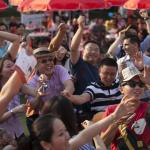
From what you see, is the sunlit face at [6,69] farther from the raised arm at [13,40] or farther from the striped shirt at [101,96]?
the striped shirt at [101,96]

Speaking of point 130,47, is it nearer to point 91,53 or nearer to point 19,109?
point 91,53

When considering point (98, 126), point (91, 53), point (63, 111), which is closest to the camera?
point (98, 126)

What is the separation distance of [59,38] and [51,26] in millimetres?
14108

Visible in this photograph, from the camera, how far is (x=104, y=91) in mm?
5598

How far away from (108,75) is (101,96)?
0.91 ft

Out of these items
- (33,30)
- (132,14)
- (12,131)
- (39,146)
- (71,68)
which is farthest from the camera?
(132,14)

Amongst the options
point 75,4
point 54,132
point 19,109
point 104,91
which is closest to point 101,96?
point 104,91

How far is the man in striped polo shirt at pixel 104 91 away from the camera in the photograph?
5520 millimetres

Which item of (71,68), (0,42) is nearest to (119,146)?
(71,68)

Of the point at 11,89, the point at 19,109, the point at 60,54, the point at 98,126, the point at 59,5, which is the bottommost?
the point at 19,109

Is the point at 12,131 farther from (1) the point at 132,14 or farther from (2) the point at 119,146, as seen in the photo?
(1) the point at 132,14

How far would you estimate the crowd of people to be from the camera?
136 inches

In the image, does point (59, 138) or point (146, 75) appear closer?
point (59, 138)

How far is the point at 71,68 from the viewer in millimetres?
6629
